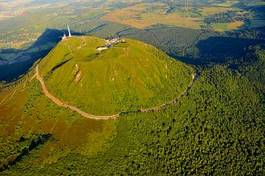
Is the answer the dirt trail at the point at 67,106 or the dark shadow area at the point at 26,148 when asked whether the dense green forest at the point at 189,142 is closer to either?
the dark shadow area at the point at 26,148

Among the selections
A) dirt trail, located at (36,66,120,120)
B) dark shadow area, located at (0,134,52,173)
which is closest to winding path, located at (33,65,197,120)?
dirt trail, located at (36,66,120,120)

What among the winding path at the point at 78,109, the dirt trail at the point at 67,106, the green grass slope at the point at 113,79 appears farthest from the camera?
the green grass slope at the point at 113,79

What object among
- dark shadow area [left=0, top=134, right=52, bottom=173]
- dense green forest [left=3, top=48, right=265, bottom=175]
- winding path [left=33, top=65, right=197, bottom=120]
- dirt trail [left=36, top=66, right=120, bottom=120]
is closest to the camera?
dark shadow area [left=0, top=134, right=52, bottom=173]

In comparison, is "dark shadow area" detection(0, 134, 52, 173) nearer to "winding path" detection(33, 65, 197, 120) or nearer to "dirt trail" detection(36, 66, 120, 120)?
"dirt trail" detection(36, 66, 120, 120)

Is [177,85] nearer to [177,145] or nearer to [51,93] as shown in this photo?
[177,145]

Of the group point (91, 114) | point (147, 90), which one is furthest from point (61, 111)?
point (147, 90)

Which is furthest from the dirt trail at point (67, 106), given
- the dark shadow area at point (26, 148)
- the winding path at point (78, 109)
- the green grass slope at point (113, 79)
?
the dark shadow area at point (26, 148)
